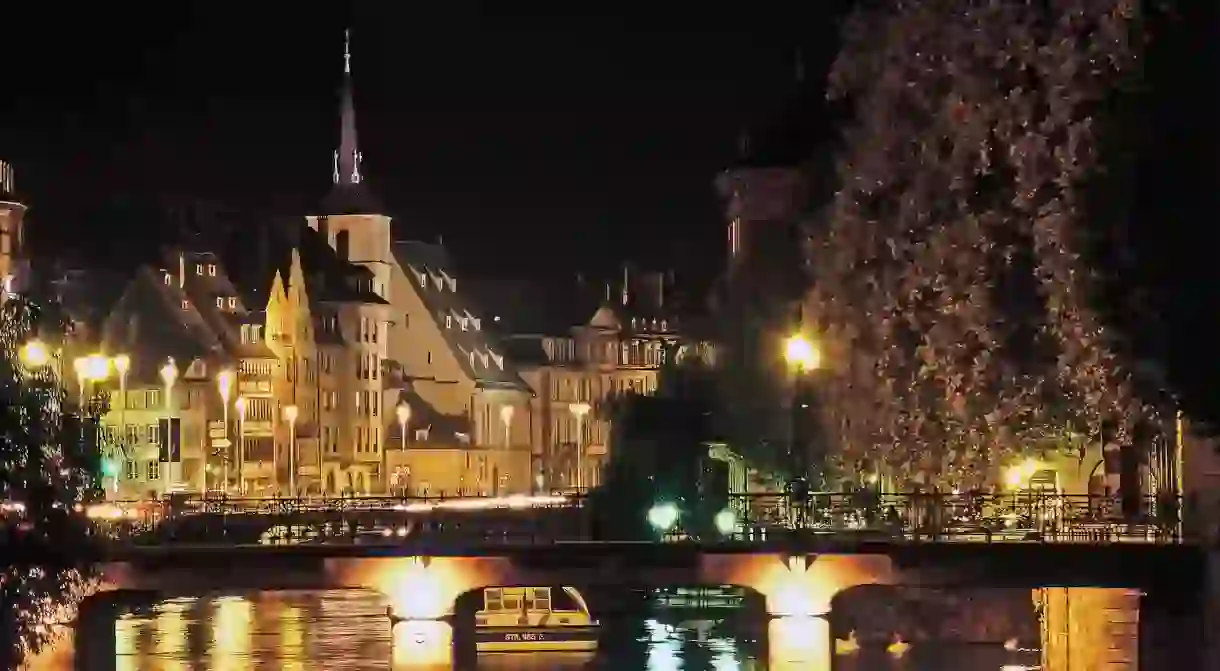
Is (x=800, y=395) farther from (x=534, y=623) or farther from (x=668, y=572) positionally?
(x=534, y=623)

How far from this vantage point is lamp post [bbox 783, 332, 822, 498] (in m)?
57.6

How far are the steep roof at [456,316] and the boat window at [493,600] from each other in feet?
272

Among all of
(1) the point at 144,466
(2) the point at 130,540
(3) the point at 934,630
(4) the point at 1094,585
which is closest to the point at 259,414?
(1) the point at 144,466

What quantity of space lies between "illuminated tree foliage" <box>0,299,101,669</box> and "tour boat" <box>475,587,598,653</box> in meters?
40.0

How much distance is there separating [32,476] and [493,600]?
45.2m

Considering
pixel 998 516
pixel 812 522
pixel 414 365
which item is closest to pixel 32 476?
pixel 812 522

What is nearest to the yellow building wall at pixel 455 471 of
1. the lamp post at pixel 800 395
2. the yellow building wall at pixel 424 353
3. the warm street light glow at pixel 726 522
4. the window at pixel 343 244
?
the yellow building wall at pixel 424 353

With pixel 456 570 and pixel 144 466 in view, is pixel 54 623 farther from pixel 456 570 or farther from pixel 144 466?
pixel 144 466

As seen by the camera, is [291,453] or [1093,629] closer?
[1093,629]

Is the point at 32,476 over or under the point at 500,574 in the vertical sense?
over

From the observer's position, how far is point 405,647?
60188 millimetres

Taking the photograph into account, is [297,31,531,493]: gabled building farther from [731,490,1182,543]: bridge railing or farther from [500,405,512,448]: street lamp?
[731,490,1182,543]: bridge railing

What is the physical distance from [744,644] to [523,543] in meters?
28.0

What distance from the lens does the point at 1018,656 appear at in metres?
76.2
